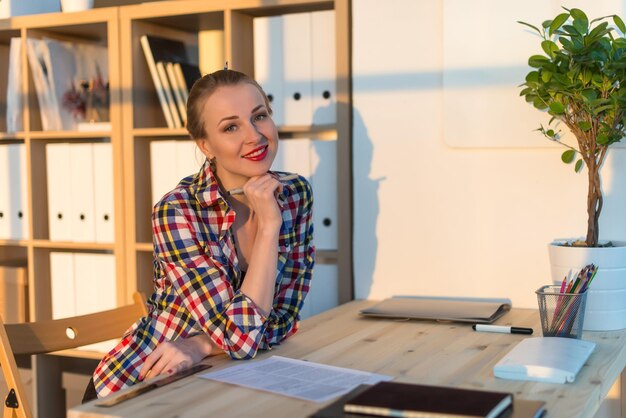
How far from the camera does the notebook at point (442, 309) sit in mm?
2037

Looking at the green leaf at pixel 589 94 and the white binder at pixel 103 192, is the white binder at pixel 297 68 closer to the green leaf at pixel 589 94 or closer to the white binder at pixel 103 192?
the white binder at pixel 103 192

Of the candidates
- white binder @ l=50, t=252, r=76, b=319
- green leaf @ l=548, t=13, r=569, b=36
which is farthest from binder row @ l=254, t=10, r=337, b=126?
white binder @ l=50, t=252, r=76, b=319

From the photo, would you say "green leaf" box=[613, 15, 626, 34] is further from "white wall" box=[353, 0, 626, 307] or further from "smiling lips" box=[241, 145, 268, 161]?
"smiling lips" box=[241, 145, 268, 161]

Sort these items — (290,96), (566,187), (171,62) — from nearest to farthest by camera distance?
(566,187) → (290,96) → (171,62)

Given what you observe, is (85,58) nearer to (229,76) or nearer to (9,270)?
(9,270)

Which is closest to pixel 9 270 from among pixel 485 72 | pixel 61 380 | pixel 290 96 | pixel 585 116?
pixel 61 380

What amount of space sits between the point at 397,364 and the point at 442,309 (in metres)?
0.56

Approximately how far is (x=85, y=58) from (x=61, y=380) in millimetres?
1143

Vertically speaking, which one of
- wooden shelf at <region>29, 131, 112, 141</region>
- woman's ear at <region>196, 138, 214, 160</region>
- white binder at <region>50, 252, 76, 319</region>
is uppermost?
wooden shelf at <region>29, 131, 112, 141</region>

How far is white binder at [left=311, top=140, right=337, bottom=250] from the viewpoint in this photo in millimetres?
2488

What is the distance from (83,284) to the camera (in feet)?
9.52

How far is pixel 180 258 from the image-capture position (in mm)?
1774

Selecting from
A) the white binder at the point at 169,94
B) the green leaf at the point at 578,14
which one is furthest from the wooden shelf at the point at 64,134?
the green leaf at the point at 578,14

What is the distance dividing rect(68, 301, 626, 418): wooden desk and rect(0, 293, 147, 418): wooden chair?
Answer: 15.7 inches
